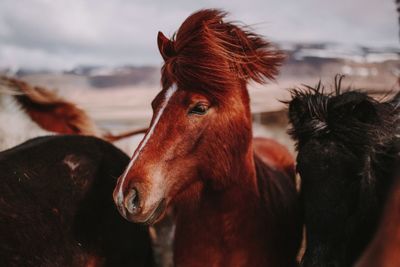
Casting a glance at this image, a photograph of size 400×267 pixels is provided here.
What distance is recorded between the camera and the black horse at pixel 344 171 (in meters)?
1.56

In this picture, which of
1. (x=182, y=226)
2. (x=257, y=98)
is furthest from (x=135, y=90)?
(x=182, y=226)

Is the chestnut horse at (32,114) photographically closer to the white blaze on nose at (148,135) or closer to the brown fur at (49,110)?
the brown fur at (49,110)

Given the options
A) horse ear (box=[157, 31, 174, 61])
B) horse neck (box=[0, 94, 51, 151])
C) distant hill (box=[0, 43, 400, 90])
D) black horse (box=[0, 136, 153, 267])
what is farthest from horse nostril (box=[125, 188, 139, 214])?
distant hill (box=[0, 43, 400, 90])

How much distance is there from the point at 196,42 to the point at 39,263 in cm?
103

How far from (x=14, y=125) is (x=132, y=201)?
5.69 feet

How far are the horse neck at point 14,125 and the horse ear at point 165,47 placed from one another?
1390 millimetres

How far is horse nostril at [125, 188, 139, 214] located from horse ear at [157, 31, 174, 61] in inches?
24.8

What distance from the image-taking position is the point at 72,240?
176 centimetres

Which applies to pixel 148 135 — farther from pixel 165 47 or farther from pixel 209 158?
pixel 165 47

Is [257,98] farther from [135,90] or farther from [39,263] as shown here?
[39,263]

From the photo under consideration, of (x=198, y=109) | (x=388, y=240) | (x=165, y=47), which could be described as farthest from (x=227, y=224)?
(x=388, y=240)

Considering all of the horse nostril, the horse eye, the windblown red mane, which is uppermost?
the windblown red mane

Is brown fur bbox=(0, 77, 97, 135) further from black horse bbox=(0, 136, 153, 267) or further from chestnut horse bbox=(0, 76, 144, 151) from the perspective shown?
black horse bbox=(0, 136, 153, 267)

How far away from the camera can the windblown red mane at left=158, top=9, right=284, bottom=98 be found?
1.76 meters
